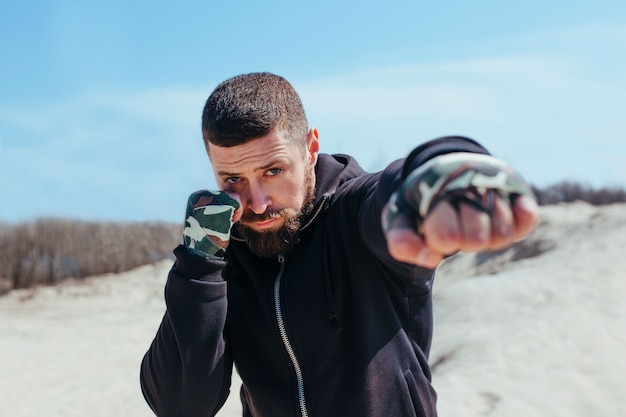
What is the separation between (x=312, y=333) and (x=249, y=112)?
754 mm

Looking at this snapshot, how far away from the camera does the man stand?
6.56 feet

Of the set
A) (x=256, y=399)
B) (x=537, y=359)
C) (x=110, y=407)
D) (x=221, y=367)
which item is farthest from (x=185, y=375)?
(x=110, y=407)

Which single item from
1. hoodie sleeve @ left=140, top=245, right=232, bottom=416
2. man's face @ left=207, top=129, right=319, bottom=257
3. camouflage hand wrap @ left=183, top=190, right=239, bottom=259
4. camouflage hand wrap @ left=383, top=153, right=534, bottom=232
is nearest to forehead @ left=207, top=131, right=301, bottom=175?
man's face @ left=207, top=129, right=319, bottom=257

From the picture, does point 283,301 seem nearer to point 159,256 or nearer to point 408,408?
point 408,408

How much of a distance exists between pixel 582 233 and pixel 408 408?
34.0 feet

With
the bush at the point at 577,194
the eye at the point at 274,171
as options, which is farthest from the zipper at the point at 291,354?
the bush at the point at 577,194

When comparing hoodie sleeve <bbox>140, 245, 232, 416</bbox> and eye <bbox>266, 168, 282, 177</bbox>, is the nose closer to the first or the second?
eye <bbox>266, 168, 282, 177</bbox>

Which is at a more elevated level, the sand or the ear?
the ear

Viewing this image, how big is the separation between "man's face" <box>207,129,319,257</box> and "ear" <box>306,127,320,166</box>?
15cm

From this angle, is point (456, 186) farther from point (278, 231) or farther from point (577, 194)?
point (577, 194)

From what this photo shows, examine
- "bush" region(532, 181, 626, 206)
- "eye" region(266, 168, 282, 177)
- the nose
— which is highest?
"eye" region(266, 168, 282, 177)

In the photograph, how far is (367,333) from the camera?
6.52ft

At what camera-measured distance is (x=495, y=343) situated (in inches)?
249

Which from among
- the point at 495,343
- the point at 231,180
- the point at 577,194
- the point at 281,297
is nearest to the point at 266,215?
the point at 231,180
